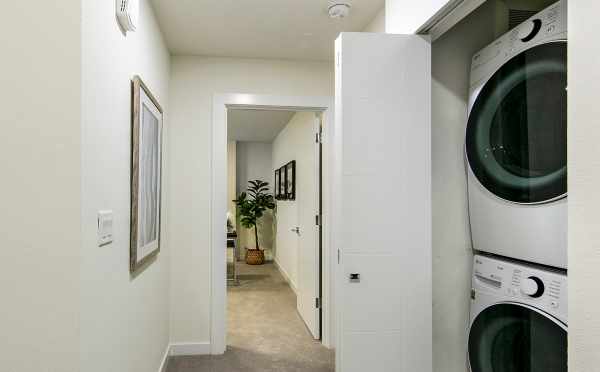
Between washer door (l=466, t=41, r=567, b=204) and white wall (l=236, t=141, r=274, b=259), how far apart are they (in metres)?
6.61

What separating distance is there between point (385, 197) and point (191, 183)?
6.35 feet

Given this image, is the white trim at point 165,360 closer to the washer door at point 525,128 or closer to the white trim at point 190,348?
the white trim at point 190,348

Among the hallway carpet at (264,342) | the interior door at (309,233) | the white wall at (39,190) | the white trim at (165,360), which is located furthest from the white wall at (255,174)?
the white wall at (39,190)

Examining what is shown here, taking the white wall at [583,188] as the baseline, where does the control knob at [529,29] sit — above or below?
above

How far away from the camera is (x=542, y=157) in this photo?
1.19 meters

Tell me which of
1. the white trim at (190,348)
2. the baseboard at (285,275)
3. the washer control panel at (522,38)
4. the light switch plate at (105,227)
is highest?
the washer control panel at (522,38)

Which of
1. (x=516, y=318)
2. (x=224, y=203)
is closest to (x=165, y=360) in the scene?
(x=224, y=203)

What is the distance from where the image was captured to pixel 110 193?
157 cm

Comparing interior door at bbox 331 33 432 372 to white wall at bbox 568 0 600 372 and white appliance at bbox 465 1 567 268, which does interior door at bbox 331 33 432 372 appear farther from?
white wall at bbox 568 0 600 372

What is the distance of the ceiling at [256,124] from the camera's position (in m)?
5.46

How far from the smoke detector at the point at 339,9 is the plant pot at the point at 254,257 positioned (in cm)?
566

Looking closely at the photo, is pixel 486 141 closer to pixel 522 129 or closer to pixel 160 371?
pixel 522 129

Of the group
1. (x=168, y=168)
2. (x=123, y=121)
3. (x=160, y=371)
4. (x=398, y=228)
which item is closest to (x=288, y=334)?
(x=160, y=371)

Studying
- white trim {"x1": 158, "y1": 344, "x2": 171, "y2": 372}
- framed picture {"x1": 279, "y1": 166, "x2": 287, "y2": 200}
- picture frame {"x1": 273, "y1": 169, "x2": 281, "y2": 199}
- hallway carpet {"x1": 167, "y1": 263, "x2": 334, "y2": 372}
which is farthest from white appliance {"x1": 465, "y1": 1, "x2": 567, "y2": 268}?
picture frame {"x1": 273, "y1": 169, "x2": 281, "y2": 199}
